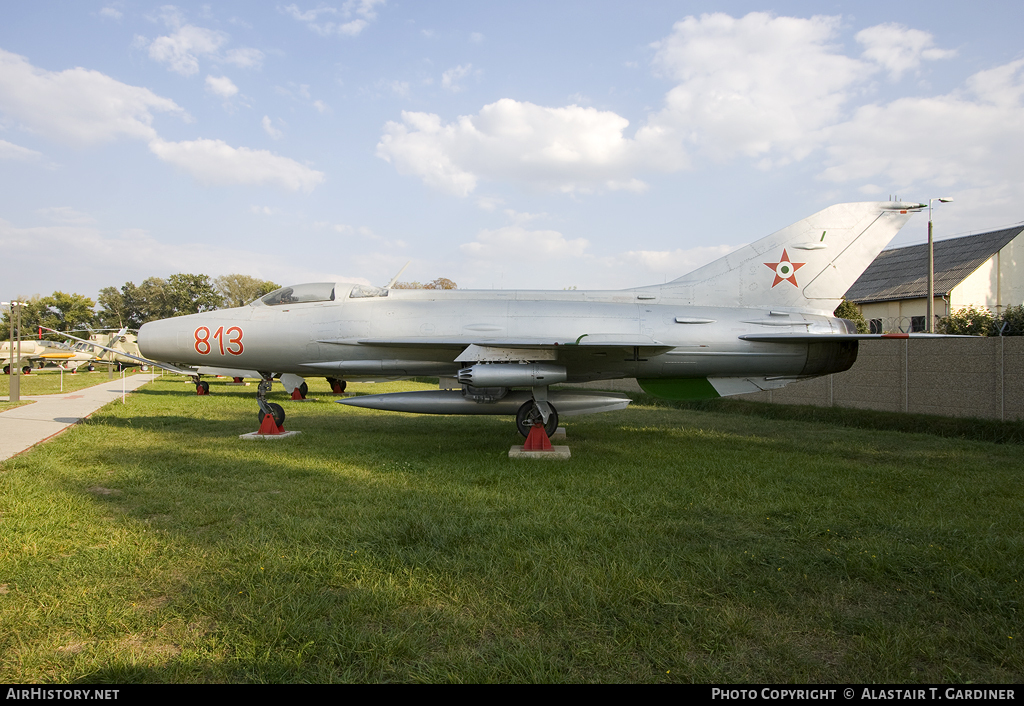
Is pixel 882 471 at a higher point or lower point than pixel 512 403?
lower

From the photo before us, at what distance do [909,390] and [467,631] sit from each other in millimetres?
12308

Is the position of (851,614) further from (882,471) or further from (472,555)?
(882,471)

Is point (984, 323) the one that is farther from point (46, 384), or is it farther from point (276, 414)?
point (46, 384)

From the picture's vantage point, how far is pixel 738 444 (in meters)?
9.31

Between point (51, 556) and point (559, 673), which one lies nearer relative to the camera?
point (559, 673)

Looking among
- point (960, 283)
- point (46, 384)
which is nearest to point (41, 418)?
point (46, 384)

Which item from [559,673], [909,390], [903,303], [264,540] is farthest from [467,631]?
[903,303]

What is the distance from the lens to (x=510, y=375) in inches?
306

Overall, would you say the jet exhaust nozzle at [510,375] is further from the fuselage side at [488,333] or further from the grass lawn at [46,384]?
the grass lawn at [46,384]

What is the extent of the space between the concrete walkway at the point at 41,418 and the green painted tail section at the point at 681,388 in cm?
903

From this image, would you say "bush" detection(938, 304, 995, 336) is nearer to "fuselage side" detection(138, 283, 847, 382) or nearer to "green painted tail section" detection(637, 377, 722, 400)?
"fuselage side" detection(138, 283, 847, 382)

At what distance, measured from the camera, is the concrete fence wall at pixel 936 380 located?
10250mm

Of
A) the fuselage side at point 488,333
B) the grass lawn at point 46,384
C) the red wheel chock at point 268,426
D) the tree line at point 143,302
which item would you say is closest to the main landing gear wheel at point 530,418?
the fuselage side at point 488,333

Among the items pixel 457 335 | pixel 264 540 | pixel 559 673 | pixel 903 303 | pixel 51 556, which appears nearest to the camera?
pixel 559 673
